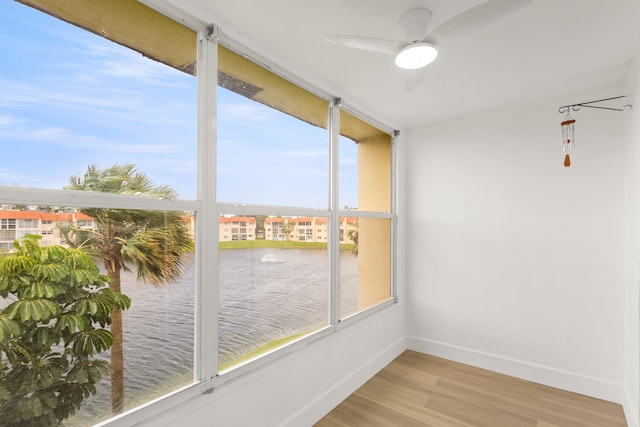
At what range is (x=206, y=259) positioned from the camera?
167cm

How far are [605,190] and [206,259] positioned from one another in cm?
309

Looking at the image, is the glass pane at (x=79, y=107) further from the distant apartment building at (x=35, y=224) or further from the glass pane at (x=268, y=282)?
the glass pane at (x=268, y=282)

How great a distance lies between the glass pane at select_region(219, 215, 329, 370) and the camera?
1.83m

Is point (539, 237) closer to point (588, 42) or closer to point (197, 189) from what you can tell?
point (588, 42)

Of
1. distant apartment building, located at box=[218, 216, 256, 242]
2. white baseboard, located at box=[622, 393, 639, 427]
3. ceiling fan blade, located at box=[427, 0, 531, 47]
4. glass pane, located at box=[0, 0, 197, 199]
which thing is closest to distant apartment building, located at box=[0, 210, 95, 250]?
glass pane, located at box=[0, 0, 197, 199]

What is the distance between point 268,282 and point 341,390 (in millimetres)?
1174

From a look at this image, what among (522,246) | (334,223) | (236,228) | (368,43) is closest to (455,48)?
(368,43)

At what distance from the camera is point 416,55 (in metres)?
1.66

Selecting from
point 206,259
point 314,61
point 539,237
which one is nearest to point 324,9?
point 314,61

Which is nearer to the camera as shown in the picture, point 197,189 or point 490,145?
point 197,189

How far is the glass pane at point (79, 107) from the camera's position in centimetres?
117

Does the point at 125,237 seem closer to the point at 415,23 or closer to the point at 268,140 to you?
the point at 268,140

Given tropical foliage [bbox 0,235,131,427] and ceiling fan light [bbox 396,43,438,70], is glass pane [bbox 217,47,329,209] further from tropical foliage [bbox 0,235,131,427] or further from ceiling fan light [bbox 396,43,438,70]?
ceiling fan light [bbox 396,43,438,70]

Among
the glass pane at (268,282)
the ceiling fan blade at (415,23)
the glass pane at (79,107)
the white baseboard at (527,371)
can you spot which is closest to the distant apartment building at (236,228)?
the glass pane at (268,282)
